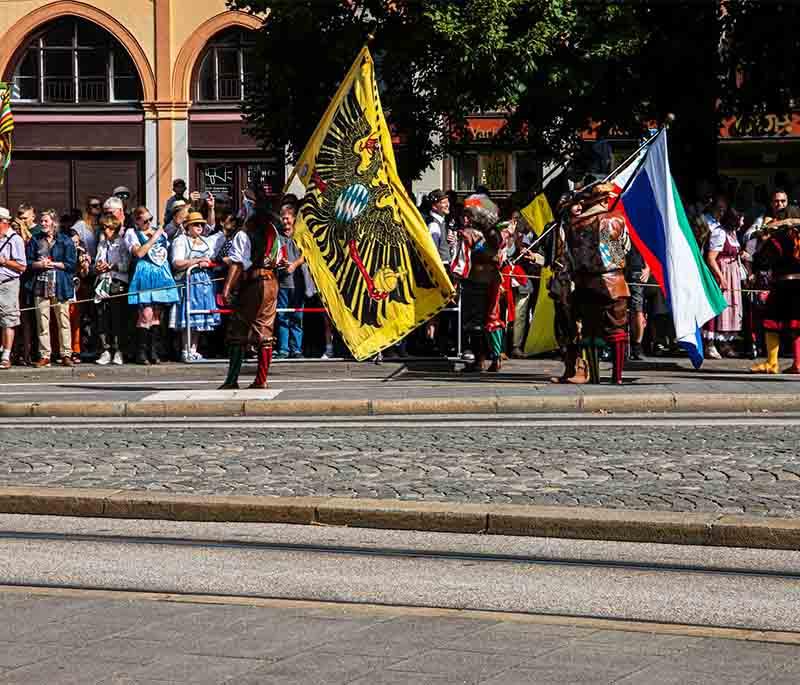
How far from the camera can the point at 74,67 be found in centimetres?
3925

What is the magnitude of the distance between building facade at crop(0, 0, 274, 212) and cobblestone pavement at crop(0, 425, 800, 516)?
26174 millimetres

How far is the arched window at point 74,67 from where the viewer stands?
39.1 metres

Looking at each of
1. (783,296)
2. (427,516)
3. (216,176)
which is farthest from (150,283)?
(216,176)

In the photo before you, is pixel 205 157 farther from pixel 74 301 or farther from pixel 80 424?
pixel 80 424

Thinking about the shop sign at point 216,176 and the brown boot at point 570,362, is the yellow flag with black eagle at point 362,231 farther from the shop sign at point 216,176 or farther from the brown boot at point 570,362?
the shop sign at point 216,176

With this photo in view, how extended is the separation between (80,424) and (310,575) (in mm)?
6593

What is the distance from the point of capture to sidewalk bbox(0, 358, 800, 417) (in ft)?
47.8

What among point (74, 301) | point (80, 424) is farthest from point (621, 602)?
point (74, 301)

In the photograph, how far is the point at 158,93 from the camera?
127 ft

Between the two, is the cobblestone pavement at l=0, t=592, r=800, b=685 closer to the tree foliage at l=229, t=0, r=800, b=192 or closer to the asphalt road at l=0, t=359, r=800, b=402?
the asphalt road at l=0, t=359, r=800, b=402

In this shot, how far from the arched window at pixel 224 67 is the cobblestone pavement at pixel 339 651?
106ft

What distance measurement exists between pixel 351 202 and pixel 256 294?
1423mm

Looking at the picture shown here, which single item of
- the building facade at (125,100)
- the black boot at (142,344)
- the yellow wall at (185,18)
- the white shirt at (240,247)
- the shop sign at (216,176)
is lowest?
the black boot at (142,344)

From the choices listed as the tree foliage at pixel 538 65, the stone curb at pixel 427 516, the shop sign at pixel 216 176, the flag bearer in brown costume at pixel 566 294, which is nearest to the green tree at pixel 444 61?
the tree foliage at pixel 538 65
